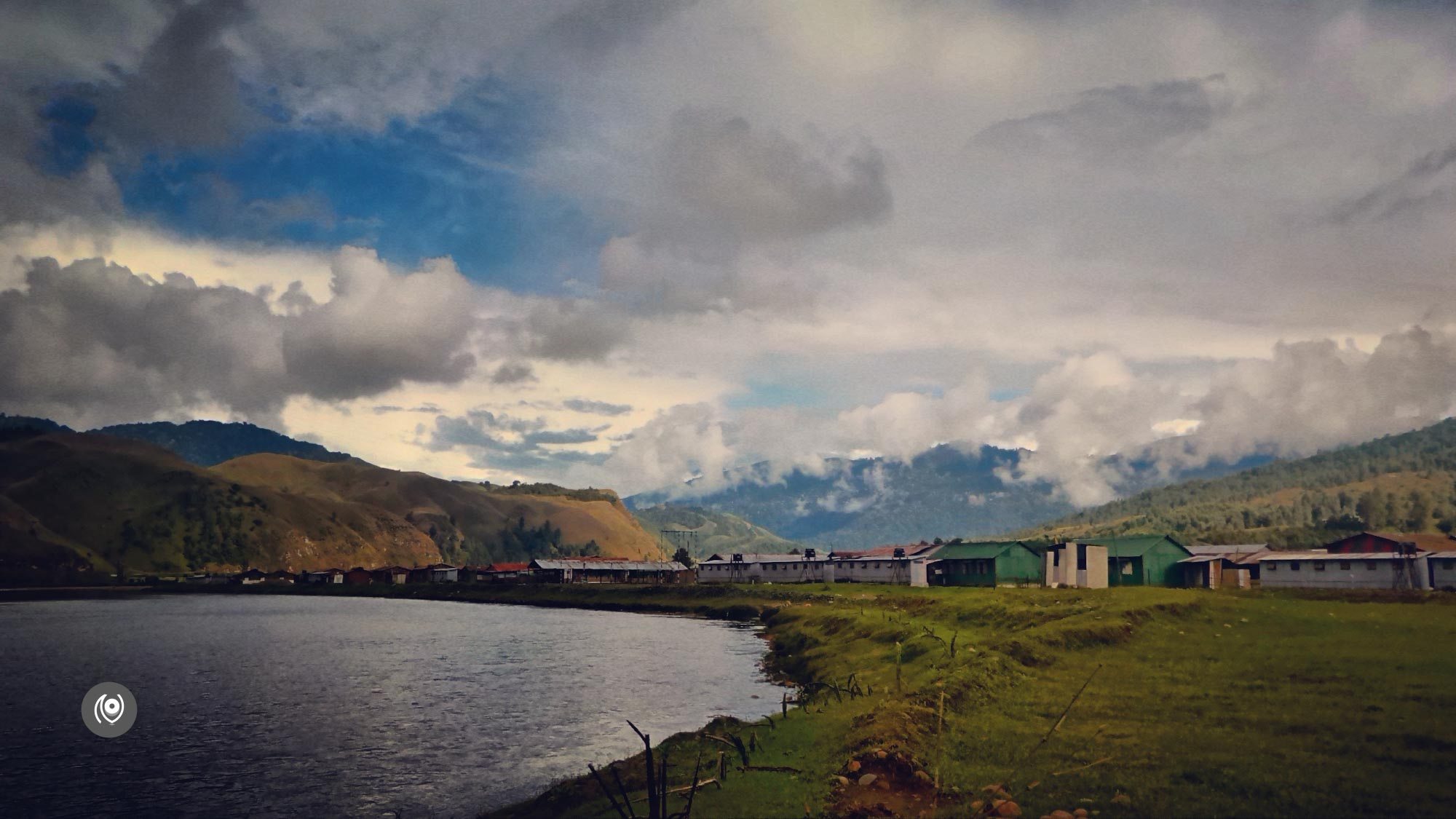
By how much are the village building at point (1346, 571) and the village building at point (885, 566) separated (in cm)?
4567

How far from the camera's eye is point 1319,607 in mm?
68688

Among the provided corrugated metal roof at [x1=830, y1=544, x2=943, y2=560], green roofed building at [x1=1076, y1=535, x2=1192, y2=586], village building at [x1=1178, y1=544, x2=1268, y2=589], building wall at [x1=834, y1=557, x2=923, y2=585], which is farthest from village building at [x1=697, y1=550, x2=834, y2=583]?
village building at [x1=1178, y1=544, x2=1268, y2=589]

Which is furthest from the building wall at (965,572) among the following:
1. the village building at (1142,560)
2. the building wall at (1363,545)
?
the building wall at (1363,545)

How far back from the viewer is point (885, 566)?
480ft

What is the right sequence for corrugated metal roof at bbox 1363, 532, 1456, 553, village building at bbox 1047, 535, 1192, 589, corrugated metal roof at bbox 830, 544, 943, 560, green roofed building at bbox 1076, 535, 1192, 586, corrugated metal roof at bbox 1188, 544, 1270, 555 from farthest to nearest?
corrugated metal roof at bbox 830, 544, 943, 560 → corrugated metal roof at bbox 1188, 544, 1270, 555 → green roofed building at bbox 1076, 535, 1192, 586 → village building at bbox 1047, 535, 1192, 589 → corrugated metal roof at bbox 1363, 532, 1456, 553

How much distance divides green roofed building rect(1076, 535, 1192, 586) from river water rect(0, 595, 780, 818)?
50.9m

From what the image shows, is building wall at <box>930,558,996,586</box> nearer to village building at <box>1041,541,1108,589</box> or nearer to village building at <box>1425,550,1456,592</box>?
village building at <box>1041,541,1108,589</box>

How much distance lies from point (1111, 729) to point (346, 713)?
44054 mm

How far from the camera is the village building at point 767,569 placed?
163625 millimetres

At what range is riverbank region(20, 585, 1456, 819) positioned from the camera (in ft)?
72.4

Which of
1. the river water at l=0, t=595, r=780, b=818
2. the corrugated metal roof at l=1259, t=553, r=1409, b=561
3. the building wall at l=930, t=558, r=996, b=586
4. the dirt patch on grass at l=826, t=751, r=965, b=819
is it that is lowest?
the river water at l=0, t=595, r=780, b=818

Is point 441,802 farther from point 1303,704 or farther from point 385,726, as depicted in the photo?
point 1303,704

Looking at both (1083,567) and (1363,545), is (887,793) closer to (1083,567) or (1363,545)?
(1083,567)

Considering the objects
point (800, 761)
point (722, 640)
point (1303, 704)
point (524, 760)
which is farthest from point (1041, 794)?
point (722, 640)
